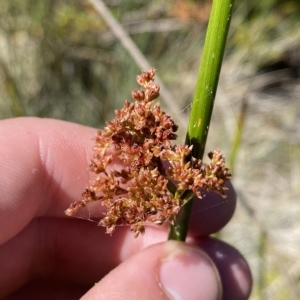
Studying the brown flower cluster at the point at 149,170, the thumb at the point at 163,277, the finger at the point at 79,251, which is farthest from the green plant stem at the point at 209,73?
the finger at the point at 79,251

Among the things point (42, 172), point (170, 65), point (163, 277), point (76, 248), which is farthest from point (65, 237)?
point (170, 65)

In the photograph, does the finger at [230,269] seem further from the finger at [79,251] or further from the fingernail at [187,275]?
the fingernail at [187,275]

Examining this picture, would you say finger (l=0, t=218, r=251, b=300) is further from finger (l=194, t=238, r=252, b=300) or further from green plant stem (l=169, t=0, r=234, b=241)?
green plant stem (l=169, t=0, r=234, b=241)

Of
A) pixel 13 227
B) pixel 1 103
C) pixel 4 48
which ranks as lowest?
pixel 13 227

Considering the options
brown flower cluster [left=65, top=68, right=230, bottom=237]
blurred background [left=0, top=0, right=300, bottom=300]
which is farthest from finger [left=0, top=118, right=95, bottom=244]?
blurred background [left=0, top=0, right=300, bottom=300]

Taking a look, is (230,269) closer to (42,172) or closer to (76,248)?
(76,248)

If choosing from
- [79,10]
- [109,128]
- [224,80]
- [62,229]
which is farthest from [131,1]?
[109,128]

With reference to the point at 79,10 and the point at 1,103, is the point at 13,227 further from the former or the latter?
the point at 79,10
